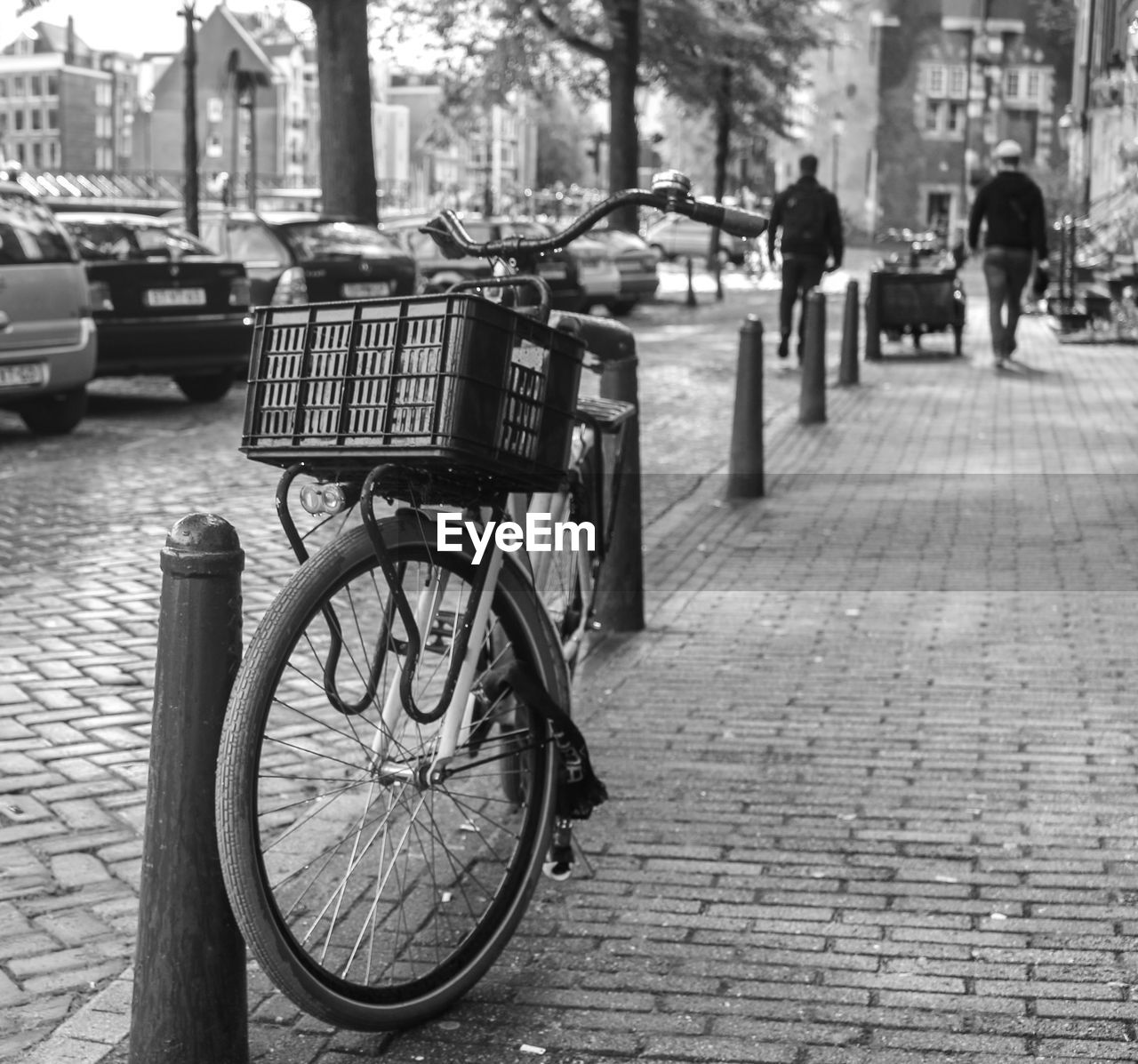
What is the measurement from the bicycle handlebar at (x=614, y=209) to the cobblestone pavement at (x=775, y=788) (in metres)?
1.37

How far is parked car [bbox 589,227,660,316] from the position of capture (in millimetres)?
28734

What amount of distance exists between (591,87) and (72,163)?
87.4m

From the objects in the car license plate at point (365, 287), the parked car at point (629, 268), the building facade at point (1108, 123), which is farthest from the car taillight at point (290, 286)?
the parked car at point (629, 268)

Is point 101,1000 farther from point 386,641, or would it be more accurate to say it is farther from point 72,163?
point 72,163

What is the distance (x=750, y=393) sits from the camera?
981 centimetres

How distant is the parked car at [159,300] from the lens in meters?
14.7

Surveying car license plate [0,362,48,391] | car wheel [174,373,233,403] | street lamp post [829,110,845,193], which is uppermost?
street lamp post [829,110,845,193]

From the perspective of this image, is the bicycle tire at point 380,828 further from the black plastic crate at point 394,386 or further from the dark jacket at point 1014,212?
the dark jacket at point 1014,212

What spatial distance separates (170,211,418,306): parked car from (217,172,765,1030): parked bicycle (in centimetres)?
1293

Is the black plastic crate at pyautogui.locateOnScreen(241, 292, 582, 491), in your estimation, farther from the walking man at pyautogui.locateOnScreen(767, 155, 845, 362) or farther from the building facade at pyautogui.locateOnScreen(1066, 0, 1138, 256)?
the building facade at pyautogui.locateOnScreen(1066, 0, 1138, 256)

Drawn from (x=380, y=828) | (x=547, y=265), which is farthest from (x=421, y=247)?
(x=380, y=828)

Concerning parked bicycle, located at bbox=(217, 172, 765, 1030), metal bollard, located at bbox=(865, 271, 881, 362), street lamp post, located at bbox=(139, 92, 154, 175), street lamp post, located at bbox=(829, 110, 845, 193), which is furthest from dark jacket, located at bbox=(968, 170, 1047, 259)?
street lamp post, located at bbox=(139, 92, 154, 175)

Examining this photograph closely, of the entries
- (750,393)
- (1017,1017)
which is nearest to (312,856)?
(1017,1017)

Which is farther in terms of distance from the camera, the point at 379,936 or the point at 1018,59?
the point at 1018,59
